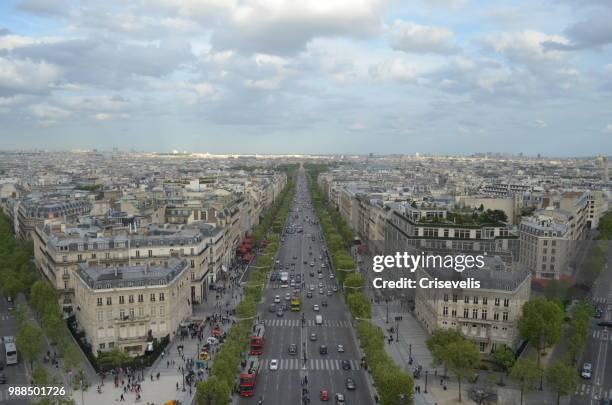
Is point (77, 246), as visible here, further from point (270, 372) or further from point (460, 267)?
point (460, 267)

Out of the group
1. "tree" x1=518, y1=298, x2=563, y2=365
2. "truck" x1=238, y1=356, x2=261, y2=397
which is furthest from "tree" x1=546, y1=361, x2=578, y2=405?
"truck" x1=238, y1=356, x2=261, y2=397

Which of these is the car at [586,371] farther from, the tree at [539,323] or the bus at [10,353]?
the bus at [10,353]

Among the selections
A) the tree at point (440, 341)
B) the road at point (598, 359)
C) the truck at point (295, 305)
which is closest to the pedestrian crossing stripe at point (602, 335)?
the road at point (598, 359)

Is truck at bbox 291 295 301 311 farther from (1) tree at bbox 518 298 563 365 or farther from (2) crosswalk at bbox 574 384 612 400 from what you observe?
(2) crosswalk at bbox 574 384 612 400

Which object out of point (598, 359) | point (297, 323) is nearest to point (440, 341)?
point (598, 359)

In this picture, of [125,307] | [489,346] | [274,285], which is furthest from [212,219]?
[489,346]

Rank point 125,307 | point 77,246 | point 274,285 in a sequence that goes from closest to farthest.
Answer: point 125,307 → point 77,246 → point 274,285
